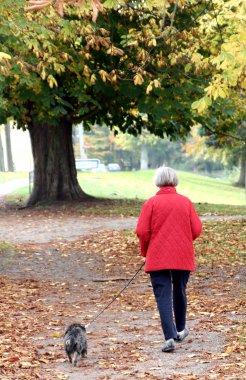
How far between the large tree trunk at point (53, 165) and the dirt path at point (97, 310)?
7628mm

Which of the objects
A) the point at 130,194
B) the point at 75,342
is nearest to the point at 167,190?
the point at 75,342

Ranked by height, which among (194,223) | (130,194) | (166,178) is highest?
(166,178)

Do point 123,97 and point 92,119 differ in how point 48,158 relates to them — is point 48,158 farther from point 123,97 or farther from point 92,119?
point 123,97

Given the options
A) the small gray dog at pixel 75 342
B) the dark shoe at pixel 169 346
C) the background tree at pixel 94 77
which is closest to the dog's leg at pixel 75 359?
the small gray dog at pixel 75 342

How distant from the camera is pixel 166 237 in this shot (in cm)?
812

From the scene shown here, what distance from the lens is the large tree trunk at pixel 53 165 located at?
1088 inches

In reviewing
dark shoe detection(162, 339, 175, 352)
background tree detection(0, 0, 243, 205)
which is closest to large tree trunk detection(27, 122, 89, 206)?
background tree detection(0, 0, 243, 205)

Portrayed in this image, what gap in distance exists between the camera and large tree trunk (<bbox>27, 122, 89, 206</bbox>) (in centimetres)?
2762

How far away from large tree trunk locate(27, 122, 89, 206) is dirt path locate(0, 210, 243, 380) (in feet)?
25.0

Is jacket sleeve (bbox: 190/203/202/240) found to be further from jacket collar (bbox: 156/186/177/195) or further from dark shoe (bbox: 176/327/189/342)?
dark shoe (bbox: 176/327/189/342)

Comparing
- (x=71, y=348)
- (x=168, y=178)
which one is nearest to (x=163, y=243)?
(x=168, y=178)

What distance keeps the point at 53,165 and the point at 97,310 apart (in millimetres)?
16791

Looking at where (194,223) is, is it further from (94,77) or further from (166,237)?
(94,77)

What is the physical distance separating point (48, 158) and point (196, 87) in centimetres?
673
